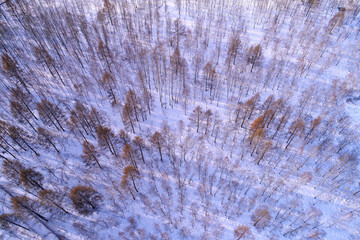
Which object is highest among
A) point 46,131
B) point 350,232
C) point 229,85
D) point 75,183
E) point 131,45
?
point 131,45

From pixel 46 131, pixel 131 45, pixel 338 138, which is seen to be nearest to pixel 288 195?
pixel 338 138

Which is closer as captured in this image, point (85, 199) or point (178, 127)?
point (85, 199)

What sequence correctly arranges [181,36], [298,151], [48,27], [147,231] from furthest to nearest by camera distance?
[181,36] < [48,27] < [298,151] < [147,231]

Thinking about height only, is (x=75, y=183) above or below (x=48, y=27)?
below

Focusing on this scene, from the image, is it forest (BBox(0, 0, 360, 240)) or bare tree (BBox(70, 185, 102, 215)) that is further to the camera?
forest (BBox(0, 0, 360, 240))

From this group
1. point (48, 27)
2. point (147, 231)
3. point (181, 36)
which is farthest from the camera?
point (181, 36)

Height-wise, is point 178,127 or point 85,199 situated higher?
point 178,127

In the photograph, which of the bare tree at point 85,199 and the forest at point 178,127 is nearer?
the bare tree at point 85,199

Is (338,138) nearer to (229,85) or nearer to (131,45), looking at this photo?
(229,85)
